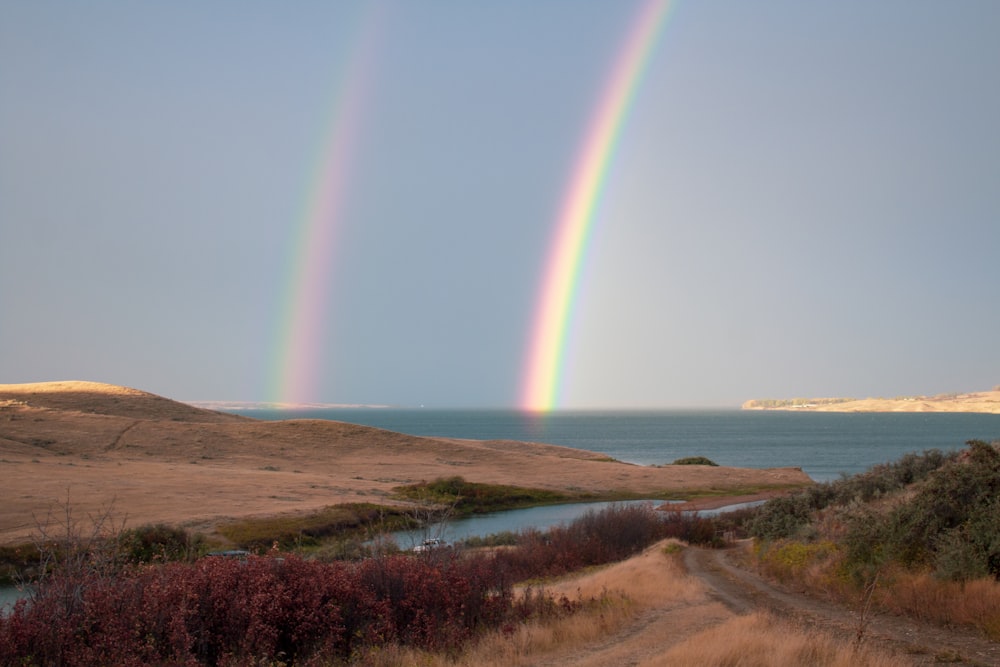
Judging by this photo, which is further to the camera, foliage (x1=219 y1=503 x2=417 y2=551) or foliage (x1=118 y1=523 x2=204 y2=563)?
foliage (x1=219 y1=503 x2=417 y2=551)

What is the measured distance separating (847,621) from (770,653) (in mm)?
6691

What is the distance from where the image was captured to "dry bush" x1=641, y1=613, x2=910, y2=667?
8.75 m

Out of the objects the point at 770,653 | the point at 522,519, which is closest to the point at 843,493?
the point at 770,653

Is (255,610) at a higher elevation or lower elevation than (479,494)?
higher

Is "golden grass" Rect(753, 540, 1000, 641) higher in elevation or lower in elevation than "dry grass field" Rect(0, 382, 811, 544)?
higher

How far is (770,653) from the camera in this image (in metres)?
9.02

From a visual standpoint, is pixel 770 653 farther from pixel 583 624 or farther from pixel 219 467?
pixel 219 467

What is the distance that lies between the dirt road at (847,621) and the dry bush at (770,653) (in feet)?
1.50

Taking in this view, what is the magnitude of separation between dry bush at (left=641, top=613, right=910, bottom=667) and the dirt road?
456mm

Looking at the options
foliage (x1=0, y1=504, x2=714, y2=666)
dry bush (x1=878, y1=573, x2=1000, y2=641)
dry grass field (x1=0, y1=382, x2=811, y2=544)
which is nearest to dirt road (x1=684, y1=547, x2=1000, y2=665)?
dry bush (x1=878, y1=573, x2=1000, y2=641)

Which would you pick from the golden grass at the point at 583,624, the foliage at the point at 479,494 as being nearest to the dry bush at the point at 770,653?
the golden grass at the point at 583,624

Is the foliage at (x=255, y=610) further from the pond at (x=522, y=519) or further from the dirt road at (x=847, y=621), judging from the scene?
the pond at (x=522, y=519)

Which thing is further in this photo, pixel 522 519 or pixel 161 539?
pixel 522 519

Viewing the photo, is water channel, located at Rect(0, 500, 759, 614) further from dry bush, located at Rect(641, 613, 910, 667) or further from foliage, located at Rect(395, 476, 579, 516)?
dry bush, located at Rect(641, 613, 910, 667)
